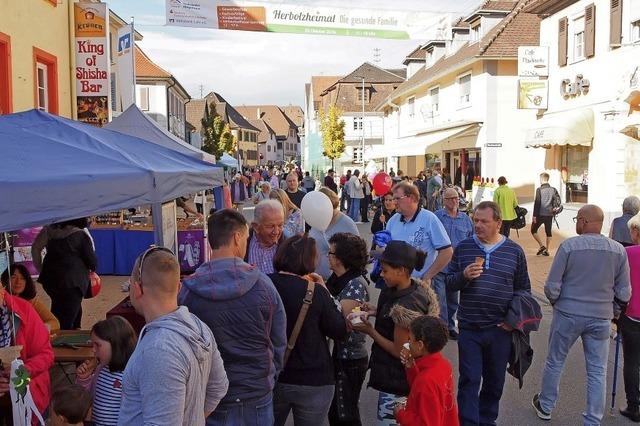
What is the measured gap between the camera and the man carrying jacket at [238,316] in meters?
3.10

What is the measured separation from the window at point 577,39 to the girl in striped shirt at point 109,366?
17286 mm

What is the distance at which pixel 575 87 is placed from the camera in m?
18.1

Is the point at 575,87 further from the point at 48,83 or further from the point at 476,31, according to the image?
the point at 48,83

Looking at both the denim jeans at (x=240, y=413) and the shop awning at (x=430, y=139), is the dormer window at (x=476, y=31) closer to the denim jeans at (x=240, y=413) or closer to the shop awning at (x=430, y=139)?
the shop awning at (x=430, y=139)

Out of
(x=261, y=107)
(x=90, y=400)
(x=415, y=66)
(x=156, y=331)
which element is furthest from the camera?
(x=261, y=107)

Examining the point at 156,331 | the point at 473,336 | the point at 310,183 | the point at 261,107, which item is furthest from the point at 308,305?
the point at 261,107

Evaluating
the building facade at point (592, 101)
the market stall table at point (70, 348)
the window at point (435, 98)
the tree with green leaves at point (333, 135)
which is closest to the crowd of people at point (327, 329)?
the market stall table at point (70, 348)

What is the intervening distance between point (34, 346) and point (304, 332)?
171cm

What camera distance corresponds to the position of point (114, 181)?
4062 mm

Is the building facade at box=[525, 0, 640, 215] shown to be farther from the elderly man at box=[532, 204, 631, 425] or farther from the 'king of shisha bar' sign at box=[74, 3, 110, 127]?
the 'king of shisha bar' sign at box=[74, 3, 110, 127]

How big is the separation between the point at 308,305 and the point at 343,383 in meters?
0.81

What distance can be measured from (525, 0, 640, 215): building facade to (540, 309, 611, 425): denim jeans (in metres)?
11.3

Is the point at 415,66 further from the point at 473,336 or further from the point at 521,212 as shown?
the point at 473,336

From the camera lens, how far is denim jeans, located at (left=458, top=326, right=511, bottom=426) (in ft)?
15.4
